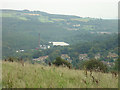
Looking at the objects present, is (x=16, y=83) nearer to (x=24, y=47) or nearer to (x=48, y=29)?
(x=24, y=47)

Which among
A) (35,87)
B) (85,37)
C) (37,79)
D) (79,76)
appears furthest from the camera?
(85,37)

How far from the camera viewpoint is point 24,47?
8506 centimetres

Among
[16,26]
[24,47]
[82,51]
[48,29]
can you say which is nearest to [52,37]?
[48,29]

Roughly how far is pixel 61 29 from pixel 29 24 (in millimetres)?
25587

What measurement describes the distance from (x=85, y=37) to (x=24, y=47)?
4377 centimetres

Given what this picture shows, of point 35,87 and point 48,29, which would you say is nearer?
point 35,87

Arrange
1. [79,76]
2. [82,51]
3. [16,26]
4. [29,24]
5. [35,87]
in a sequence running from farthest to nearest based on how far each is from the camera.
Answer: [29,24] < [16,26] < [82,51] < [79,76] < [35,87]

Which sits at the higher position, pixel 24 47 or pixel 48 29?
pixel 48 29

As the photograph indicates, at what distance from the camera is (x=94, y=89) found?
3268 millimetres

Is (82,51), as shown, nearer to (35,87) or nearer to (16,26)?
(35,87)

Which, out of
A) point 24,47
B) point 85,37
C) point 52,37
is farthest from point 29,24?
point 24,47

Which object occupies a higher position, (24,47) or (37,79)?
(37,79)

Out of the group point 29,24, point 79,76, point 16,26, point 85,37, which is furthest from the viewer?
→ point 29,24

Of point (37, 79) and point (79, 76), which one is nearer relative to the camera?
point (37, 79)
